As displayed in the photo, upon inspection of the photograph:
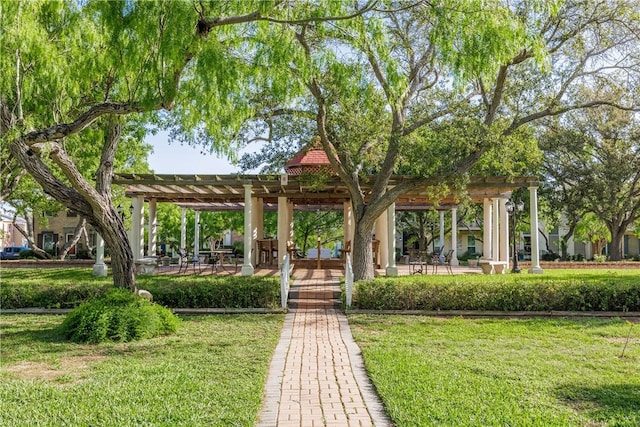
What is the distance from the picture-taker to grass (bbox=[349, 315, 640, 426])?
4.51 m

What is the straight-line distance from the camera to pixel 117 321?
796 centimetres

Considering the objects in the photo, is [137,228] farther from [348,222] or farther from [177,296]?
[177,296]

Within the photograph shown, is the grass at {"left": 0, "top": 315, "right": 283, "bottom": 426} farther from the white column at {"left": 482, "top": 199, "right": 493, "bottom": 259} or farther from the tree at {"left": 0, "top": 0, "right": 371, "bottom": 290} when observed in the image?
the white column at {"left": 482, "top": 199, "right": 493, "bottom": 259}

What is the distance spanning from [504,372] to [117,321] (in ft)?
18.5

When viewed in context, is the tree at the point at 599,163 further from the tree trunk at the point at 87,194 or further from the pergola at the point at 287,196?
the tree trunk at the point at 87,194

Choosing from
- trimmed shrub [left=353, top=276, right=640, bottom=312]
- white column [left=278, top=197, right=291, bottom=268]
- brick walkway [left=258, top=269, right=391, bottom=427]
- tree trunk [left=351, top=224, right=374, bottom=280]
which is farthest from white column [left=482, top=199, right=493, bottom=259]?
brick walkway [left=258, top=269, right=391, bottom=427]

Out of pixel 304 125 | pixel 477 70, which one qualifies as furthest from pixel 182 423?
pixel 304 125

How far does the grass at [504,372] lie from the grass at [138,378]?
4.87ft

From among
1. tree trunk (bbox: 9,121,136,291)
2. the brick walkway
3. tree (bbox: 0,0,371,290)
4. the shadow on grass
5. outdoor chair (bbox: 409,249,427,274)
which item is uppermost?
tree (bbox: 0,0,371,290)

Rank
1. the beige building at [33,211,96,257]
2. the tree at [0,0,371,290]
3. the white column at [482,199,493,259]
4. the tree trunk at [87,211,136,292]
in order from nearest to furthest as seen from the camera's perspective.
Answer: the tree at [0,0,371,290] → the tree trunk at [87,211,136,292] → the white column at [482,199,493,259] → the beige building at [33,211,96,257]

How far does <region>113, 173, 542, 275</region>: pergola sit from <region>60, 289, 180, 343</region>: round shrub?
23.6 feet

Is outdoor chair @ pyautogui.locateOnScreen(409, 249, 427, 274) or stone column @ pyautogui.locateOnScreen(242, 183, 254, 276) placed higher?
stone column @ pyautogui.locateOnScreen(242, 183, 254, 276)

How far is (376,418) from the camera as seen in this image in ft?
14.6

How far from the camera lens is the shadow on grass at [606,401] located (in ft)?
14.8
